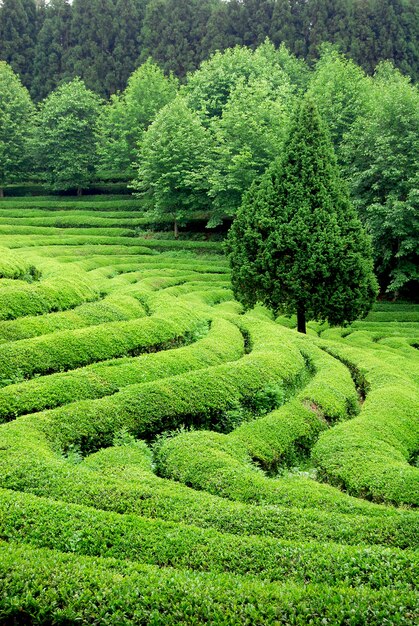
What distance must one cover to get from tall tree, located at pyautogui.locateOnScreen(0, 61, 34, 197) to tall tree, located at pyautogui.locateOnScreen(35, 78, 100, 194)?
6.18 ft

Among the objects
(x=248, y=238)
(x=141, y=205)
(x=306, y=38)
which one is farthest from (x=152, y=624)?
(x=306, y=38)

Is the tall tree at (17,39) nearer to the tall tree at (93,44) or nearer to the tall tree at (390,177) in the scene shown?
the tall tree at (93,44)

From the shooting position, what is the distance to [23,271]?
2109 cm

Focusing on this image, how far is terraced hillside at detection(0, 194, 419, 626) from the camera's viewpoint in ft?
20.7

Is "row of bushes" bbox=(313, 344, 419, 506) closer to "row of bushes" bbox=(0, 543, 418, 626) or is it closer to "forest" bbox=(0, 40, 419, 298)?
"row of bushes" bbox=(0, 543, 418, 626)

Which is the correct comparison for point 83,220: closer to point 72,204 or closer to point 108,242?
point 108,242

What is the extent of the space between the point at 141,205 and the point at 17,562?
50.7 m

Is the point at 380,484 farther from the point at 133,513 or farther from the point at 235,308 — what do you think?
the point at 235,308

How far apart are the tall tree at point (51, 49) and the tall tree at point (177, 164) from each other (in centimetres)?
5129

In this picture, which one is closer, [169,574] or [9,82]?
[169,574]

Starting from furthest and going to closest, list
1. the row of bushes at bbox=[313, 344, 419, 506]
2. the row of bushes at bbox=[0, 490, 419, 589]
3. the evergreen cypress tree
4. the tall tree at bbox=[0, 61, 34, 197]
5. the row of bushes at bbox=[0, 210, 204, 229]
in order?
the tall tree at bbox=[0, 61, 34, 197]
the row of bushes at bbox=[0, 210, 204, 229]
the evergreen cypress tree
the row of bushes at bbox=[313, 344, 419, 506]
the row of bushes at bbox=[0, 490, 419, 589]

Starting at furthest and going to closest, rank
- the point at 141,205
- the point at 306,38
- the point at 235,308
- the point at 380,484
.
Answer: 1. the point at 306,38
2. the point at 141,205
3. the point at 235,308
4. the point at 380,484

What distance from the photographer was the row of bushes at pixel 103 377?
12.2 meters

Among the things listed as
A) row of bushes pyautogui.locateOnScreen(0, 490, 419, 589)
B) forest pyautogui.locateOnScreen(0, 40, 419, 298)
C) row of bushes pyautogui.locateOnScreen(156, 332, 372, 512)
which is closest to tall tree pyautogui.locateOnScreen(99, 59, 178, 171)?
forest pyautogui.locateOnScreen(0, 40, 419, 298)
